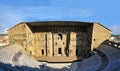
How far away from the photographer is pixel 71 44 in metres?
43.4

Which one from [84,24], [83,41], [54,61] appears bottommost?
[54,61]

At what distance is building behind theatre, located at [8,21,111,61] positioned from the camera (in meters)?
42.2

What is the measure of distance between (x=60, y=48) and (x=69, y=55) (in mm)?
2168

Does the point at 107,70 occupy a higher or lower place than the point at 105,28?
lower

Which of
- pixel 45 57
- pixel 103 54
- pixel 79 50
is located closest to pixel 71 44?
pixel 79 50

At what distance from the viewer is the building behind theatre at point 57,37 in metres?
42.2

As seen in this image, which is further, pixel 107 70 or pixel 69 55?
pixel 69 55

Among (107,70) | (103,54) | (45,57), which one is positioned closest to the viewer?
(107,70)

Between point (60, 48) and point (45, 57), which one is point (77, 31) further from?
point (45, 57)

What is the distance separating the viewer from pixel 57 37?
145 ft

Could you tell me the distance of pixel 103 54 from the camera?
34.1 meters

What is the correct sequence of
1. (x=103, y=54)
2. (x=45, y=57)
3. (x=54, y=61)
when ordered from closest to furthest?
(x=103, y=54) < (x=54, y=61) < (x=45, y=57)

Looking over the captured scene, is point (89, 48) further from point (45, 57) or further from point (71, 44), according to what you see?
point (45, 57)

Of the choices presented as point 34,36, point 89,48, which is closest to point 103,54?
point 89,48
